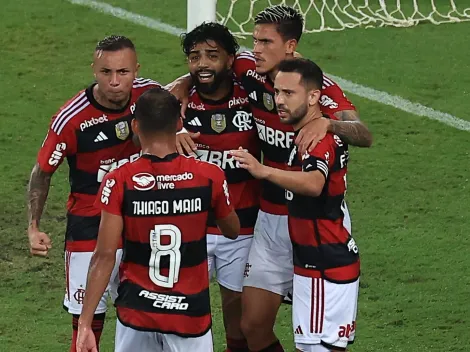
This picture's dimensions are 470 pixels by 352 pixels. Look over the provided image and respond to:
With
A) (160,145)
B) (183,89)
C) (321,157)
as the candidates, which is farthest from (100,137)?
(321,157)

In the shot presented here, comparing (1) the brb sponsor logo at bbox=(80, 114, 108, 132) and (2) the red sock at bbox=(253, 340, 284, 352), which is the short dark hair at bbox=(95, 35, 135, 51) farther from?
(2) the red sock at bbox=(253, 340, 284, 352)

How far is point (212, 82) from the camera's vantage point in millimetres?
6289

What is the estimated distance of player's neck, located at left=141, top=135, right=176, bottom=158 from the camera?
5188 millimetres

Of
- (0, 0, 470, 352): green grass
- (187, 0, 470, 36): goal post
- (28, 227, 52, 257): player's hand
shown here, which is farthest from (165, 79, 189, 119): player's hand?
(187, 0, 470, 36): goal post

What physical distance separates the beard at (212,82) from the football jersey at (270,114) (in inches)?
5.3

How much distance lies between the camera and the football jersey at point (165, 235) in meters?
5.15

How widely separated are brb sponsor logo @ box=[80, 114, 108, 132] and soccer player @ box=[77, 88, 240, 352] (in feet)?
3.10

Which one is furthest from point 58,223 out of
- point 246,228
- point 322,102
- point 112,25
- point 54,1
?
point 54,1

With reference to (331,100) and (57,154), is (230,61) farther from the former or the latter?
(57,154)

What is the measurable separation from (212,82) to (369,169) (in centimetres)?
388

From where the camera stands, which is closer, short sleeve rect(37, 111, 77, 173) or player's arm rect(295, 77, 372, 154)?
player's arm rect(295, 77, 372, 154)

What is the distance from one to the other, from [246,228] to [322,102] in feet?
2.90

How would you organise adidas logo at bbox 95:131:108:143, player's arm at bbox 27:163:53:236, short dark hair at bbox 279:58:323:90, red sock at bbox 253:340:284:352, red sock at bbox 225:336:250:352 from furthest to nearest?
1. red sock at bbox 225:336:250:352
2. red sock at bbox 253:340:284:352
3. adidas logo at bbox 95:131:108:143
4. player's arm at bbox 27:163:53:236
5. short dark hair at bbox 279:58:323:90

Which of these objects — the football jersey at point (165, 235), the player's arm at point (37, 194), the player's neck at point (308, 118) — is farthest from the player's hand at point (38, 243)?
the player's neck at point (308, 118)
